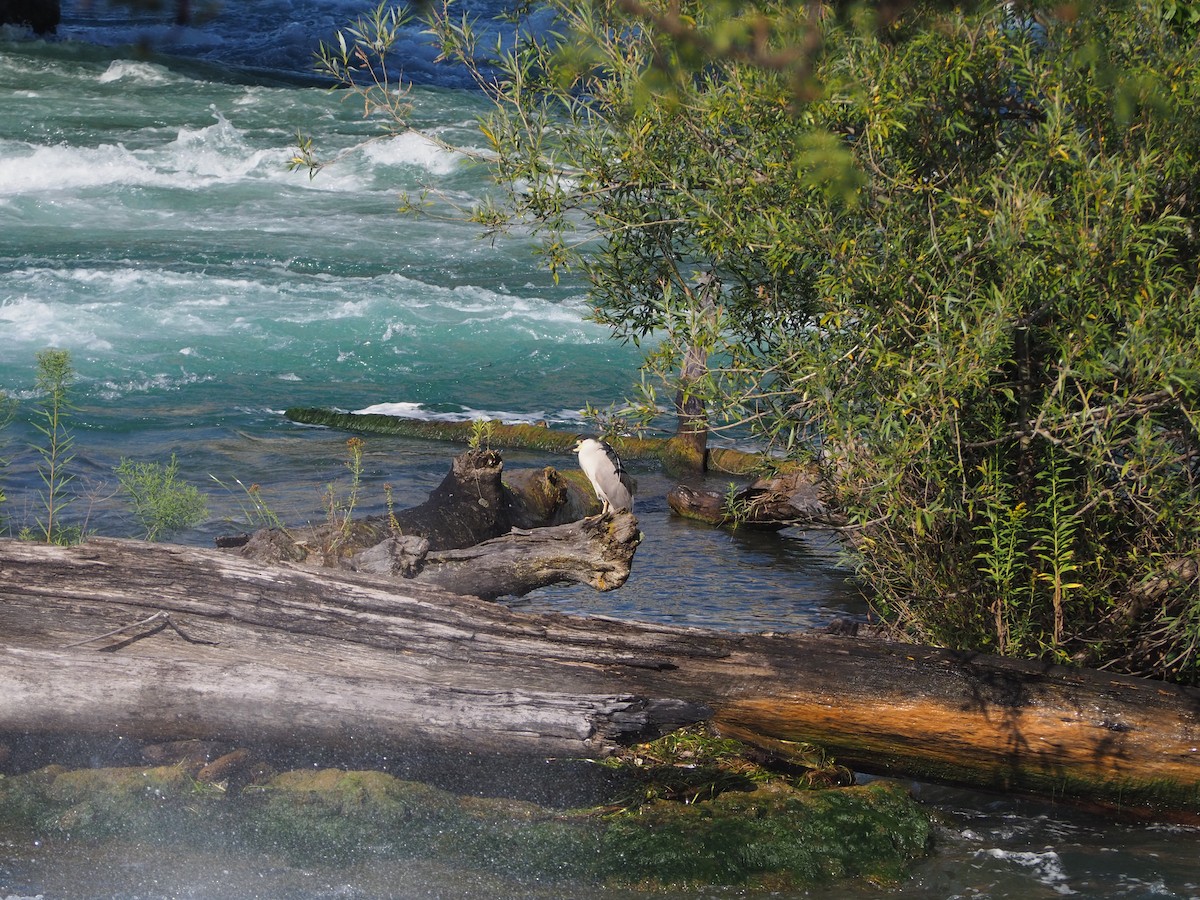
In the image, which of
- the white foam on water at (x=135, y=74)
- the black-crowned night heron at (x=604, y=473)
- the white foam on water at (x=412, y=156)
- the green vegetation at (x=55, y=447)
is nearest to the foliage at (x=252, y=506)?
the green vegetation at (x=55, y=447)

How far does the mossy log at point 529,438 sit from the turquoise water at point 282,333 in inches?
10.8

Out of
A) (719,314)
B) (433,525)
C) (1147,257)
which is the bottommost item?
(433,525)

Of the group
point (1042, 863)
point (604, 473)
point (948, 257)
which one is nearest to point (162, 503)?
point (604, 473)

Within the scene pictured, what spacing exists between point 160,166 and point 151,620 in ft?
74.3

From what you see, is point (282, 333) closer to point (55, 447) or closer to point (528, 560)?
point (55, 447)

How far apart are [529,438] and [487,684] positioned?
22.0 ft

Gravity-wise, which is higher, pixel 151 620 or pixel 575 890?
pixel 151 620

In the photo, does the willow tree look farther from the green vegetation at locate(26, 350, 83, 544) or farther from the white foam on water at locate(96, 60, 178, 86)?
the white foam on water at locate(96, 60, 178, 86)

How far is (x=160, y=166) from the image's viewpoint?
2594cm

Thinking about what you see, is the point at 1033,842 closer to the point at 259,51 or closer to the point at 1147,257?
the point at 1147,257

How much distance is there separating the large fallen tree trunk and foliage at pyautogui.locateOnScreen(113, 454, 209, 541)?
2.32 metres

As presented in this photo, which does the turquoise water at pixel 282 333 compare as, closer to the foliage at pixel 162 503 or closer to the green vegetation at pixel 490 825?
the green vegetation at pixel 490 825

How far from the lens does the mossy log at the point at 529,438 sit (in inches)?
439

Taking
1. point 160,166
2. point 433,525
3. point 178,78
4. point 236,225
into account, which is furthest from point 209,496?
point 178,78
